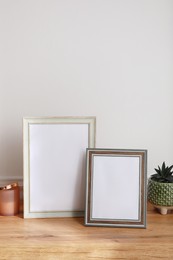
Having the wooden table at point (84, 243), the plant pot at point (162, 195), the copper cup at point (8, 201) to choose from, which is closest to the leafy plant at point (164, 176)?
the plant pot at point (162, 195)

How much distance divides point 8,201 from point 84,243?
0.30m

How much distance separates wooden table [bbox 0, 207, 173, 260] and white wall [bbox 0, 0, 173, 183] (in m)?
0.36

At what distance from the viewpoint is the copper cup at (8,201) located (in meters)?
1.10

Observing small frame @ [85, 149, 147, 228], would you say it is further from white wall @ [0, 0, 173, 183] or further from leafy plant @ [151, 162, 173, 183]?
white wall @ [0, 0, 173, 183]

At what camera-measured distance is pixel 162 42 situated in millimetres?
1282

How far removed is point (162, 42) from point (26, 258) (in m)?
0.86

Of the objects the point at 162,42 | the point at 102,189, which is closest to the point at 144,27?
the point at 162,42

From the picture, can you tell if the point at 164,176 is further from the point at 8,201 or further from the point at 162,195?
the point at 8,201

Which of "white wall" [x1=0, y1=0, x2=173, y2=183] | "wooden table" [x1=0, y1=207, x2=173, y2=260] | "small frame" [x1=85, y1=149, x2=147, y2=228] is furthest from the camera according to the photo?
"white wall" [x1=0, y1=0, x2=173, y2=183]

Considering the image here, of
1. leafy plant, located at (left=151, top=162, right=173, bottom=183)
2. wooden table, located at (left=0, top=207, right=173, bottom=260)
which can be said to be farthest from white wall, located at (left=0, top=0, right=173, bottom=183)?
wooden table, located at (left=0, top=207, right=173, bottom=260)

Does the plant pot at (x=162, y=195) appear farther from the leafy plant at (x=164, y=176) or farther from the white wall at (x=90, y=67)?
the white wall at (x=90, y=67)

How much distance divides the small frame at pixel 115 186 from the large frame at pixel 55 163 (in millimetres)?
51

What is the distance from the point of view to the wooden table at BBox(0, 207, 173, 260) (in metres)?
0.91

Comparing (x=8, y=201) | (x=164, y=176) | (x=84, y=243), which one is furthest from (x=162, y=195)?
(x=8, y=201)
